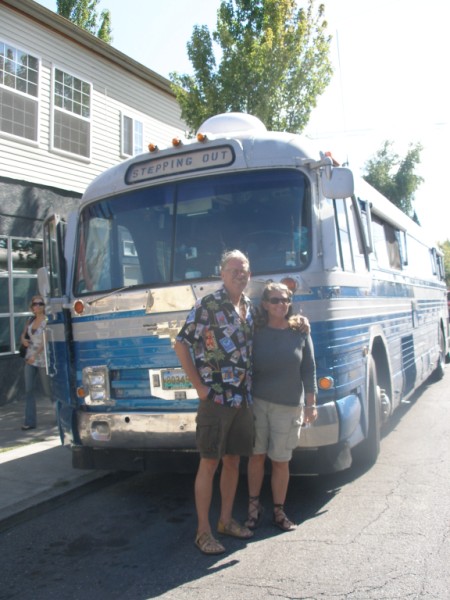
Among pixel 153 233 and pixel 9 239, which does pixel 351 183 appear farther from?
pixel 9 239

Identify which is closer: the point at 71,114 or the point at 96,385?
the point at 96,385

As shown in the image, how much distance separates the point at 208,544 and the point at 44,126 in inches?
414

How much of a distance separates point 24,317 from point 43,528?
7.14 metres

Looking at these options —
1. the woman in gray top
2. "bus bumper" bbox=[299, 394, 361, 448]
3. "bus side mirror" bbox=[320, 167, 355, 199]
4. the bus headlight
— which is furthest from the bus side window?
the bus headlight

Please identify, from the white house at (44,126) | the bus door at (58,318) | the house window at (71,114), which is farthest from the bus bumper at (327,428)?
the house window at (71,114)

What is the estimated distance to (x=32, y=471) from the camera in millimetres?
6438

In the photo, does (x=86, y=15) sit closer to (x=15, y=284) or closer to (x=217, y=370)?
(x=15, y=284)

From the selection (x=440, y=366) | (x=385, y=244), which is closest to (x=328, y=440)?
(x=385, y=244)

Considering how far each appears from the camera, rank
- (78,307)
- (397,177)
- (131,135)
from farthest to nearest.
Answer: (397,177), (131,135), (78,307)

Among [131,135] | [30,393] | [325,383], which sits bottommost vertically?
[30,393]

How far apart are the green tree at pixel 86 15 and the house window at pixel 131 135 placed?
23.5ft

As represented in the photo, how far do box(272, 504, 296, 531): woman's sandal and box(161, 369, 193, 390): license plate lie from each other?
1.11 meters

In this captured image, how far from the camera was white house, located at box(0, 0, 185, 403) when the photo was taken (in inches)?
448

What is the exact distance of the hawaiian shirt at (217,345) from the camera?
4.13m
